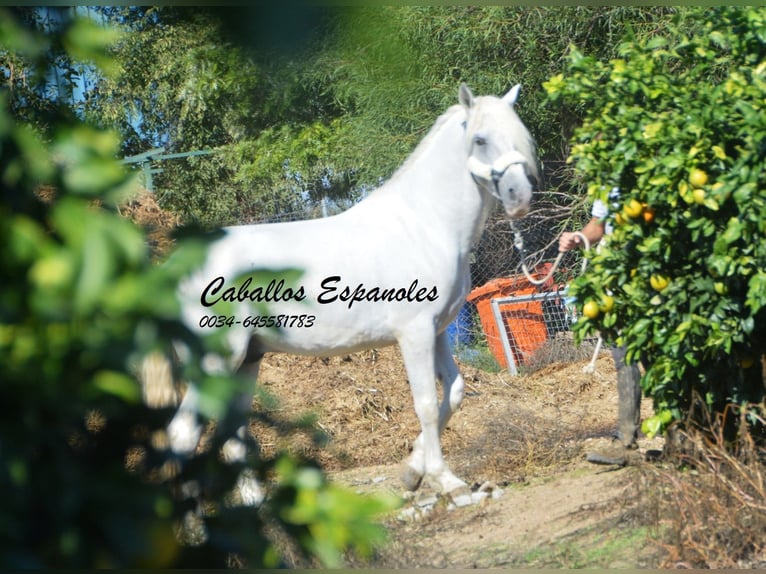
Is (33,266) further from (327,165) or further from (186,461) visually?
(327,165)

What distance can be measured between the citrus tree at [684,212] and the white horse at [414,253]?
0.59 meters

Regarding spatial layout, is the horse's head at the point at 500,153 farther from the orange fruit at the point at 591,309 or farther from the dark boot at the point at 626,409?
the dark boot at the point at 626,409

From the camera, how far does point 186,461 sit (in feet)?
3.55

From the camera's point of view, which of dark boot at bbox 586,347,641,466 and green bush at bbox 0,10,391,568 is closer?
green bush at bbox 0,10,391,568

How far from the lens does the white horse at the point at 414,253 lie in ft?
15.9

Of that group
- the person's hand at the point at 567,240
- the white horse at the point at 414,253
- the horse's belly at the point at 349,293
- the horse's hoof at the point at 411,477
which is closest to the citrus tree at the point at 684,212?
the white horse at the point at 414,253

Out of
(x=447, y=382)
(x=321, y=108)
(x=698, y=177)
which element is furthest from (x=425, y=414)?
(x=321, y=108)

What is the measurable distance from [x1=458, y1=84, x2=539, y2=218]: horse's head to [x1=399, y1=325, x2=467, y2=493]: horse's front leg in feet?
2.73

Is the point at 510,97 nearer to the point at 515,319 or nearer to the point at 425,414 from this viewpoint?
the point at 425,414

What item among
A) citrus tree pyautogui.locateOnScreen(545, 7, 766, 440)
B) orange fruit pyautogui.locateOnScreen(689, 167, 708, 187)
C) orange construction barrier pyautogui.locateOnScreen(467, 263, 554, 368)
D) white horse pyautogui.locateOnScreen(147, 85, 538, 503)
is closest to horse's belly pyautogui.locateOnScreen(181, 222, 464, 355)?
white horse pyautogui.locateOnScreen(147, 85, 538, 503)

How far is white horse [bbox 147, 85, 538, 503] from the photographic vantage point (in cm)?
483

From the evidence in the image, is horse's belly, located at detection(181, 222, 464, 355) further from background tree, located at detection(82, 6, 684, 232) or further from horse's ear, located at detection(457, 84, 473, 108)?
background tree, located at detection(82, 6, 684, 232)

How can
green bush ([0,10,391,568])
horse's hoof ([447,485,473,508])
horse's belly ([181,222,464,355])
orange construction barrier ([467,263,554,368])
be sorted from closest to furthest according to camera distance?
1. green bush ([0,10,391,568])
2. horse's belly ([181,222,464,355])
3. horse's hoof ([447,485,473,508])
4. orange construction barrier ([467,263,554,368])

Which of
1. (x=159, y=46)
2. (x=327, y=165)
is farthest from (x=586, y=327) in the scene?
(x=327, y=165)
